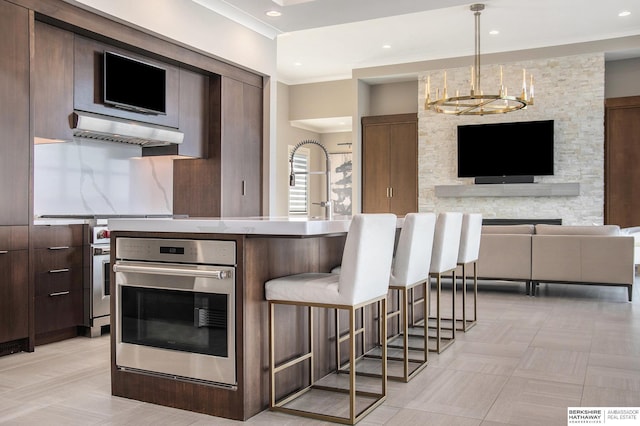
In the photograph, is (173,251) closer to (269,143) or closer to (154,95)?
(154,95)

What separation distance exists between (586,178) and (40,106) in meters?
7.59

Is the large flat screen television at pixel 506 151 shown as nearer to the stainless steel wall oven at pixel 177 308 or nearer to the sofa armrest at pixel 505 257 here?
the sofa armrest at pixel 505 257

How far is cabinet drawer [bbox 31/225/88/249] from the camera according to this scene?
3.95 metres

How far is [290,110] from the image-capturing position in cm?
1136

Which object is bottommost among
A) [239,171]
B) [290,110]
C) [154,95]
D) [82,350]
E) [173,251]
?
[82,350]

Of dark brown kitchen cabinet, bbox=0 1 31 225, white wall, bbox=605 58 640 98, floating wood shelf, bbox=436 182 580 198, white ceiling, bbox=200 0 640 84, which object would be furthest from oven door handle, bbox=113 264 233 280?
white wall, bbox=605 58 640 98

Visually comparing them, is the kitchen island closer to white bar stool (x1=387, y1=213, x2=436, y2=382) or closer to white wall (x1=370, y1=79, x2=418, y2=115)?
white bar stool (x1=387, y1=213, x2=436, y2=382)

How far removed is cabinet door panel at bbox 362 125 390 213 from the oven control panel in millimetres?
7785

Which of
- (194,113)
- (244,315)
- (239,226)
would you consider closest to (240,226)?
(239,226)

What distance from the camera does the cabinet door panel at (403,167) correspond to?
10203 mm

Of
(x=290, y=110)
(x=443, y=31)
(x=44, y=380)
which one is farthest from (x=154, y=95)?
(x=290, y=110)

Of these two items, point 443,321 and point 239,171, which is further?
point 239,171

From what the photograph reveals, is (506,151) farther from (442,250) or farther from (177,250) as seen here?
(177,250)

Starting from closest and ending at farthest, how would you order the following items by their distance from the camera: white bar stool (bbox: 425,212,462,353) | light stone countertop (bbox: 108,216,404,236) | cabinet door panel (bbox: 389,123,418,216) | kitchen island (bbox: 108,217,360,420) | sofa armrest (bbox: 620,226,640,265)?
light stone countertop (bbox: 108,216,404,236) → kitchen island (bbox: 108,217,360,420) → white bar stool (bbox: 425,212,462,353) → sofa armrest (bbox: 620,226,640,265) → cabinet door panel (bbox: 389,123,418,216)
